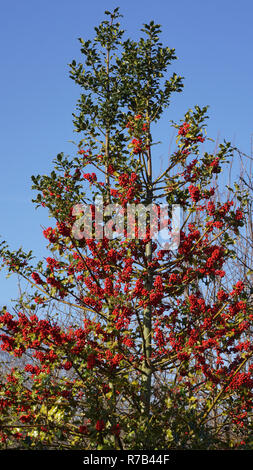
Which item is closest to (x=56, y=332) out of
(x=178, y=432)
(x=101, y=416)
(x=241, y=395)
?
(x=101, y=416)

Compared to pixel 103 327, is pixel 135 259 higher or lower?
higher

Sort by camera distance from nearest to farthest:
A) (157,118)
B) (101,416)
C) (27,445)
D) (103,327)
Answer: (101,416), (27,445), (103,327), (157,118)

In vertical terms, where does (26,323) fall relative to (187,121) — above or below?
below

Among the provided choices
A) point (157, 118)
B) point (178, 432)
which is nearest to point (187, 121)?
point (157, 118)

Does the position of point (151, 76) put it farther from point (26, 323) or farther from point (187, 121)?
point (26, 323)

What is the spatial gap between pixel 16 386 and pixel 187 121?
374 cm

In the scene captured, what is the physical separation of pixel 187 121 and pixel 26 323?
10.3 ft

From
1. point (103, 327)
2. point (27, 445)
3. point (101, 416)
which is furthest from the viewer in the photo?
point (103, 327)

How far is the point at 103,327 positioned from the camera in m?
4.99

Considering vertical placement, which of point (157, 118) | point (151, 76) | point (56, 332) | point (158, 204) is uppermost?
point (151, 76)

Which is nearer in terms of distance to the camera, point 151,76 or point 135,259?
point 135,259

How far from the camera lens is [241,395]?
518 cm
